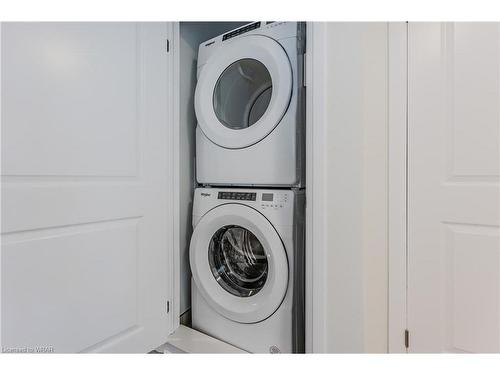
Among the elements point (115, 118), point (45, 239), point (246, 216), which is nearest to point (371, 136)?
point (246, 216)

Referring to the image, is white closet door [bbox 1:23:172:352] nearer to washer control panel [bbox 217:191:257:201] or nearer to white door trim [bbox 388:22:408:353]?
washer control panel [bbox 217:191:257:201]

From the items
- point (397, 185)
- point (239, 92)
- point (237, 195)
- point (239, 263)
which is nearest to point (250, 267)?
point (239, 263)

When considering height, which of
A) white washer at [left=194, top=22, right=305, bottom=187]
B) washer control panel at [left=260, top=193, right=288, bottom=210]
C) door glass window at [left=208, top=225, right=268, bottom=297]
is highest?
white washer at [left=194, top=22, right=305, bottom=187]

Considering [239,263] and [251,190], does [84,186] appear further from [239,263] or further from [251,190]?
[239,263]

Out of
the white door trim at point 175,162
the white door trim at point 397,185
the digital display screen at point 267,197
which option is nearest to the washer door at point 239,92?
the white door trim at point 175,162

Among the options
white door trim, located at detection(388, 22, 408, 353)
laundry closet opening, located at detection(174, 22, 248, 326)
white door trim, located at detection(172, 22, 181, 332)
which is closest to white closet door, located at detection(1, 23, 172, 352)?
white door trim, located at detection(172, 22, 181, 332)

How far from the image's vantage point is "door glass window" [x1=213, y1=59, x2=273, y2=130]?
1218mm

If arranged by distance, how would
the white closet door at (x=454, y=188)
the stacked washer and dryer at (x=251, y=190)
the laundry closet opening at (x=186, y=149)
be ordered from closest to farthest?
the white closet door at (x=454, y=188)
the stacked washer and dryer at (x=251, y=190)
the laundry closet opening at (x=186, y=149)

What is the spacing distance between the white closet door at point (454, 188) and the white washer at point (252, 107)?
47 centimetres

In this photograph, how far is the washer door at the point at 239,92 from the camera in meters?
1.09

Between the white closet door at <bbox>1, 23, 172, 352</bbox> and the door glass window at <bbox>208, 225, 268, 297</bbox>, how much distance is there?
25 cm

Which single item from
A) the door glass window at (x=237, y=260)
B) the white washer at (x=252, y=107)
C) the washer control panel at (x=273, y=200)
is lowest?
the door glass window at (x=237, y=260)

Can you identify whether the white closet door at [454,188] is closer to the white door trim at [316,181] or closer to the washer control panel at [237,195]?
the white door trim at [316,181]

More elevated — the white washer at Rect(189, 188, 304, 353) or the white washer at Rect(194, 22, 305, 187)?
the white washer at Rect(194, 22, 305, 187)
